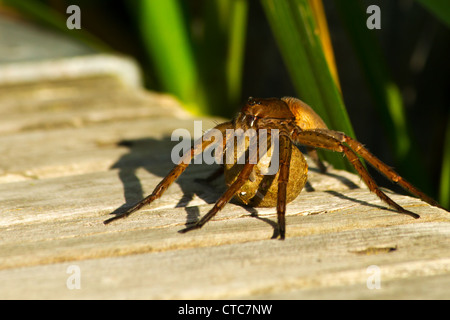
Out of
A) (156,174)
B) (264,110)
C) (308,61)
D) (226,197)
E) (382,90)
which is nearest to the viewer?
(226,197)

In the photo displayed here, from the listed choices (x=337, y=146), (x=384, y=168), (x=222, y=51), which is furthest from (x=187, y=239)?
(x=222, y=51)

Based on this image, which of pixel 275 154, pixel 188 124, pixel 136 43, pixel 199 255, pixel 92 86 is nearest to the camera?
pixel 199 255

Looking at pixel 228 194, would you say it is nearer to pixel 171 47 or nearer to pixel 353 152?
pixel 353 152

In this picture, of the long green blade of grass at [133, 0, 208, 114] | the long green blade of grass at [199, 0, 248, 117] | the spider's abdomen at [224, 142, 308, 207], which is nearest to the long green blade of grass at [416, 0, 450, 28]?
the spider's abdomen at [224, 142, 308, 207]

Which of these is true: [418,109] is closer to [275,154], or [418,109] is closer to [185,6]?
[185,6]

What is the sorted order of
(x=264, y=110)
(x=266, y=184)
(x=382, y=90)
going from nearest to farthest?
(x=266, y=184)
(x=264, y=110)
(x=382, y=90)

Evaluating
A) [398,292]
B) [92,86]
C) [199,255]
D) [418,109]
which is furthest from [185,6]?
[398,292]

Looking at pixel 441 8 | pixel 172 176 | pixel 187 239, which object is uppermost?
pixel 441 8

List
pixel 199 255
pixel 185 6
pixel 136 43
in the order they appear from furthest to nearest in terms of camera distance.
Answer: pixel 136 43 → pixel 185 6 → pixel 199 255
